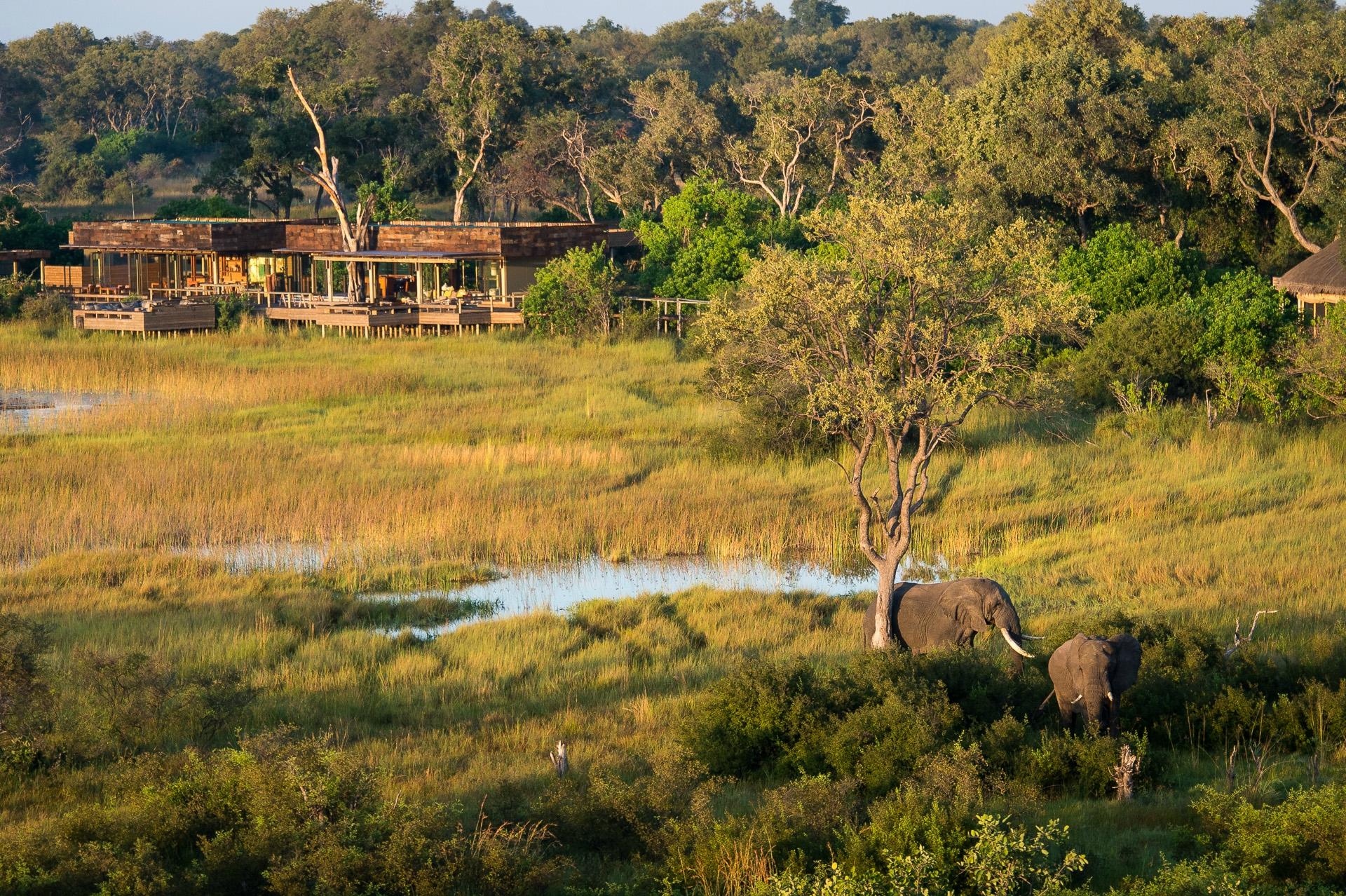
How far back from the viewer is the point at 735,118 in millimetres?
67188

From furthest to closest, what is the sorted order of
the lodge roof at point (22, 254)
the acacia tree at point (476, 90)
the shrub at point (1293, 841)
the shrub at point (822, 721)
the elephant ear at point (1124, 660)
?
1. the acacia tree at point (476, 90)
2. the lodge roof at point (22, 254)
3. the elephant ear at point (1124, 660)
4. the shrub at point (822, 721)
5. the shrub at point (1293, 841)

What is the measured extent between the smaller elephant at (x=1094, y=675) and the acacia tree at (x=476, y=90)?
171ft

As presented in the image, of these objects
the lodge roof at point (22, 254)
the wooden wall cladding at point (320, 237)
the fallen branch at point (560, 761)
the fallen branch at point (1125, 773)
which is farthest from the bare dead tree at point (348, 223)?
the fallen branch at point (1125, 773)

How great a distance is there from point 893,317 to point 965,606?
3.58 metres

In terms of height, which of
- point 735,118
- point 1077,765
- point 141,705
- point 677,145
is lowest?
point 1077,765

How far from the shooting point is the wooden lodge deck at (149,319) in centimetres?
4406

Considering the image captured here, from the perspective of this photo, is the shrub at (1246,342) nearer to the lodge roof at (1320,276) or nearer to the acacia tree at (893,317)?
the lodge roof at (1320,276)

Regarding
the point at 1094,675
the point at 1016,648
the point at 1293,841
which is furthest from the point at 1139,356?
the point at 1293,841

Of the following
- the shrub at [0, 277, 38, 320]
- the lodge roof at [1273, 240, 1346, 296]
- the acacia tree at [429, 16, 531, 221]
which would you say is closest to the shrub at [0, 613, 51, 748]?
the lodge roof at [1273, 240, 1346, 296]

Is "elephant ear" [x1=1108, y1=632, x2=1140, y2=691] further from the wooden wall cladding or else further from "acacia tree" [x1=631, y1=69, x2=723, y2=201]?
"acacia tree" [x1=631, y1=69, x2=723, y2=201]

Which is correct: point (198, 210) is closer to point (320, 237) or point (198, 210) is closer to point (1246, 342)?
point (320, 237)

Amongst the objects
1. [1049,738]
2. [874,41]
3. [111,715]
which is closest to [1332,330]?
[1049,738]

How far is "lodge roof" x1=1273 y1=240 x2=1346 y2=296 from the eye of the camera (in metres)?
30.8

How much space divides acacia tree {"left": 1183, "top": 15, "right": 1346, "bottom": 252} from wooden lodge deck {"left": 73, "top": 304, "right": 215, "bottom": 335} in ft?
87.1
